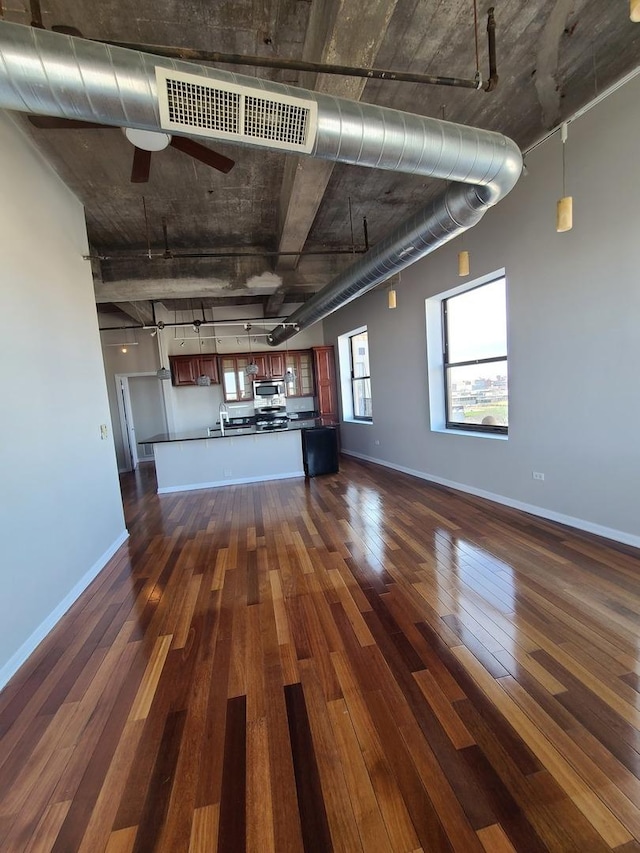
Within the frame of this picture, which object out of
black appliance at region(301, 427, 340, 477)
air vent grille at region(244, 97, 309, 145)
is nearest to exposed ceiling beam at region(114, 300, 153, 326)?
black appliance at region(301, 427, 340, 477)

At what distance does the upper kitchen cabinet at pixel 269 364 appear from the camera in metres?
8.26

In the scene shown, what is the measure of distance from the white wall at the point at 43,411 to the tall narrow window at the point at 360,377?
508 centimetres

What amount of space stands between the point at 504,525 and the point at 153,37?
15.4 feet

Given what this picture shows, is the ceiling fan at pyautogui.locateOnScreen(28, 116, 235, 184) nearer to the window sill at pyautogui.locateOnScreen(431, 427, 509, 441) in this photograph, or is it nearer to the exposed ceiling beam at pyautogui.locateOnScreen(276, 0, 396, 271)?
Result: the exposed ceiling beam at pyautogui.locateOnScreen(276, 0, 396, 271)

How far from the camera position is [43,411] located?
2502 millimetres

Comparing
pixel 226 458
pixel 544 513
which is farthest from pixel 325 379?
pixel 544 513

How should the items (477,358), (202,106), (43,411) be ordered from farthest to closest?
1. (477,358)
2. (43,411)
3. (202,106)

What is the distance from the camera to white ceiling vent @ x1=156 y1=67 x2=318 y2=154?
1549mm

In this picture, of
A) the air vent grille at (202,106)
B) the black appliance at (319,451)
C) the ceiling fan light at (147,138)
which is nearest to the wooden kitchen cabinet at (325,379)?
the black appliance at (319,451)

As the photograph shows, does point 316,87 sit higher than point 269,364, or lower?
higher

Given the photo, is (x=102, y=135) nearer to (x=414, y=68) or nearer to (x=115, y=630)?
(x=414, y=68)

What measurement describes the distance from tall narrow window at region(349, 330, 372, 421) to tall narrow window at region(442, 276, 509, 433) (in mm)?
2312

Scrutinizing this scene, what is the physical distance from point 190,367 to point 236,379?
105cm

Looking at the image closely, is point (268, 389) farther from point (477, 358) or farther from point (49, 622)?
point (49, 622)
